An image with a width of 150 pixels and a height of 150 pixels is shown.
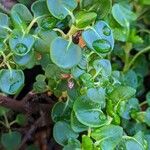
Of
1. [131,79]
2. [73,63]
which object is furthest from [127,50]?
[73,63]

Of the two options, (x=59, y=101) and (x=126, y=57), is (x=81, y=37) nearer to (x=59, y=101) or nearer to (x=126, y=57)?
(x=59, y=101)

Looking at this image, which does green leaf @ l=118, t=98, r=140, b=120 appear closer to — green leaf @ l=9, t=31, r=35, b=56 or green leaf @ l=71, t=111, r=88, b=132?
green leaf @ l=71, t=111, r=88, b=132

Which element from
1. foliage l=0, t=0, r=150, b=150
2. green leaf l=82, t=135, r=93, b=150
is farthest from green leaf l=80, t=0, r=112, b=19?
green leaf l=82, t=135, r=93, b=150

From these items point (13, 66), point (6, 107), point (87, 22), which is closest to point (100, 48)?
point (87, 22)

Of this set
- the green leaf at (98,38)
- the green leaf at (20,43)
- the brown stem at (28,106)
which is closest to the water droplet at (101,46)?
the green leaf at (98,38)

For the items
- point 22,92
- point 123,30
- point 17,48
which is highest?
point 17,48

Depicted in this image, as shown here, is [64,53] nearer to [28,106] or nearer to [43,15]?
[43,15]
